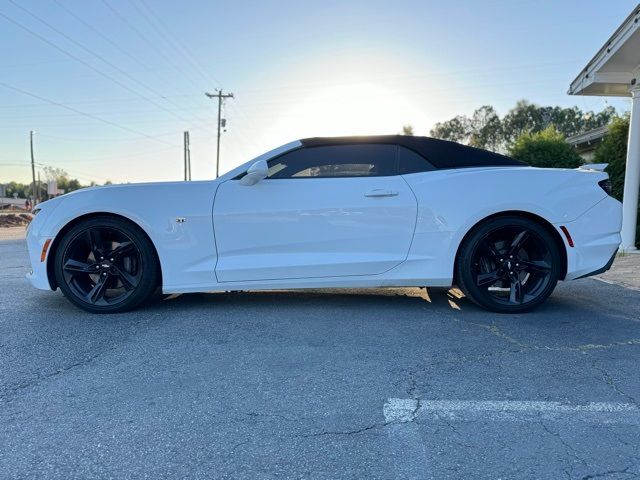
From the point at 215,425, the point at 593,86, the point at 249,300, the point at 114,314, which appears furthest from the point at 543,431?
the point at 593,86

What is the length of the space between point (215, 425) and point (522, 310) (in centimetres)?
291

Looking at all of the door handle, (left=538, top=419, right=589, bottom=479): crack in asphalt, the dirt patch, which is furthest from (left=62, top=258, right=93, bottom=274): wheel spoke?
the dirt patch

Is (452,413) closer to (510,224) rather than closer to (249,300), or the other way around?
(510,224)

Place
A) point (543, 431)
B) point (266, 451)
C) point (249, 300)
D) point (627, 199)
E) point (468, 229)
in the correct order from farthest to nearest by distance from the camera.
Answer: point (627, 199) → point (249, 300) → point (468, 229) → point (543, 431) → point (266, 451)

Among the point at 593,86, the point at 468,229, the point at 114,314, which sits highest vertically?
the point at 593,86

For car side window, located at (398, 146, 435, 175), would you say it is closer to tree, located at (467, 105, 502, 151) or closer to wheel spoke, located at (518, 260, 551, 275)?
wheel spoke, located at (518, 260, 551, 275)

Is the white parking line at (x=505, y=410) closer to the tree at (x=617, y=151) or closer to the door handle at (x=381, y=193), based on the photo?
the door handle at (x=381, y=193)

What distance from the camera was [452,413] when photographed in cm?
219

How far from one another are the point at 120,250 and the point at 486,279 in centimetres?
316

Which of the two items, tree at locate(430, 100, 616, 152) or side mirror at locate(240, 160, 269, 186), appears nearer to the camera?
side mirror at locate(240, 160, 269, 186)

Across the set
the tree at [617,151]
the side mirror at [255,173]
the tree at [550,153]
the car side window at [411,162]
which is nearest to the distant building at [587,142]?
the tree at [550,153]

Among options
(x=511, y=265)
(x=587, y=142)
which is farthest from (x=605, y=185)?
(x=587, y=142)

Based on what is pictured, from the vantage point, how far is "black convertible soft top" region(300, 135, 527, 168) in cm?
408

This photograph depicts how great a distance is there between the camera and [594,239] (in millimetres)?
3898
